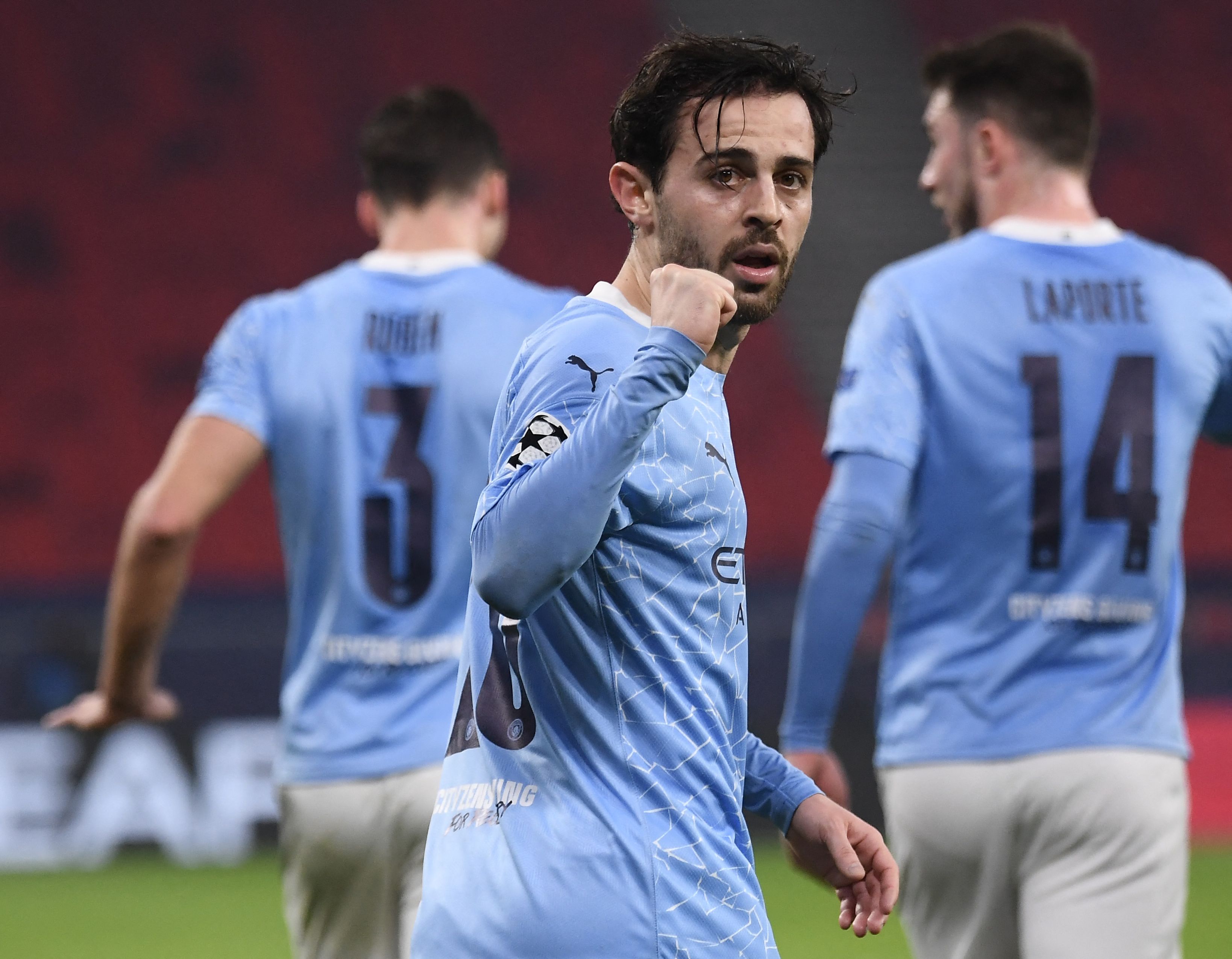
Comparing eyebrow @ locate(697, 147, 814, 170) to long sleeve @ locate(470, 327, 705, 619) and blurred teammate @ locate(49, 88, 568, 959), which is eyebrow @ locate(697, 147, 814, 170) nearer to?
long sleeve @ locate(470, 327, 705, 619)

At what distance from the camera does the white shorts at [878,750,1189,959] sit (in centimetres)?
297

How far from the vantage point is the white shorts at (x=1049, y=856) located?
2967mm

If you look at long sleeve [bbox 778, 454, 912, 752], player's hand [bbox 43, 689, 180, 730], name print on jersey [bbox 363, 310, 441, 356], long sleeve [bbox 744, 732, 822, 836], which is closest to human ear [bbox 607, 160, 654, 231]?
long sleeve [bbox 744, 732, 822, 836]

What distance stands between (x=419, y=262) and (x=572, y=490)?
1966 millimetres

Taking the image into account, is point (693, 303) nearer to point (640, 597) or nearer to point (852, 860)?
point (640, 597)

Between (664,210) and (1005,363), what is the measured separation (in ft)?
4.43

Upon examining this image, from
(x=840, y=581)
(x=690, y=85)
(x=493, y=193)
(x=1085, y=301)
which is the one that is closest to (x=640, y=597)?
(x=690, y=85)

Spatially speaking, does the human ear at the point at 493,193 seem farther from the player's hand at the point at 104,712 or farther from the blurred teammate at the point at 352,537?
the player's hand at the point at 104,712

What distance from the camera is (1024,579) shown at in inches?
123

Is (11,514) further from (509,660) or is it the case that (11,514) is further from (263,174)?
(509,660)

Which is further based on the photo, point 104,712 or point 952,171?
point 952,171

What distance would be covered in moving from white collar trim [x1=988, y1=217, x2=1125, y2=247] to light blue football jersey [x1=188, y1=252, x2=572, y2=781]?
94 cm

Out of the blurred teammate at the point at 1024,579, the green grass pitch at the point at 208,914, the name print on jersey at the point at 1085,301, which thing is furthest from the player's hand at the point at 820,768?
the green grass pitch at the point at 208,914

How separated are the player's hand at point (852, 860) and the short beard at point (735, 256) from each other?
61cm
